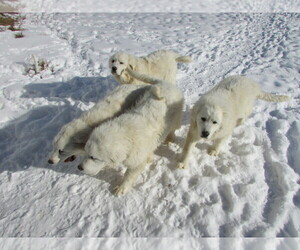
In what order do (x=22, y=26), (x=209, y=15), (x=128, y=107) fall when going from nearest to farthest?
(x=128, y=107), (x=22, y=26), (x=209, y=15)

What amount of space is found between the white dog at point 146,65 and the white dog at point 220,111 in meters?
1.40

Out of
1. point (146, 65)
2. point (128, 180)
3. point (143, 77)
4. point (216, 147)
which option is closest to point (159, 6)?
point (146, 65)

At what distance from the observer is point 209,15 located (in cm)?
1041

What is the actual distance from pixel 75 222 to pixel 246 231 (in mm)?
2037

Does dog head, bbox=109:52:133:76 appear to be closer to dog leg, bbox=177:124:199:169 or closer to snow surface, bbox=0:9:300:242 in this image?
snow surface, bbox=0:9:300:242

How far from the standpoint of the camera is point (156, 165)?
4000 millimetres

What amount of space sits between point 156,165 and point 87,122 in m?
1.18

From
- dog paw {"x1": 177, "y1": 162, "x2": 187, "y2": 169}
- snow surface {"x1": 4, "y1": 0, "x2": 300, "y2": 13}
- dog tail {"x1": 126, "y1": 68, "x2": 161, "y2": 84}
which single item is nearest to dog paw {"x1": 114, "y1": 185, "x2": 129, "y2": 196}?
dog paw {"x1": 177, "y1": 162, "x2": 187, "y2": 169}

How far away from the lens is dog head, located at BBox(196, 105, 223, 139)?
3.33m

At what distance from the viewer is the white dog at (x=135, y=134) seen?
3193mm

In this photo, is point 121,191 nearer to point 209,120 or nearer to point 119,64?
point 209,120

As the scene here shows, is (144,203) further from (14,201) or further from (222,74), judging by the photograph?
(222,74)

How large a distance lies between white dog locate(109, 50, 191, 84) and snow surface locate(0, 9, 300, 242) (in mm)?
723

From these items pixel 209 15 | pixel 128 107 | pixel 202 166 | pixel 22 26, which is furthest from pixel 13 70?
pixel 209 15
